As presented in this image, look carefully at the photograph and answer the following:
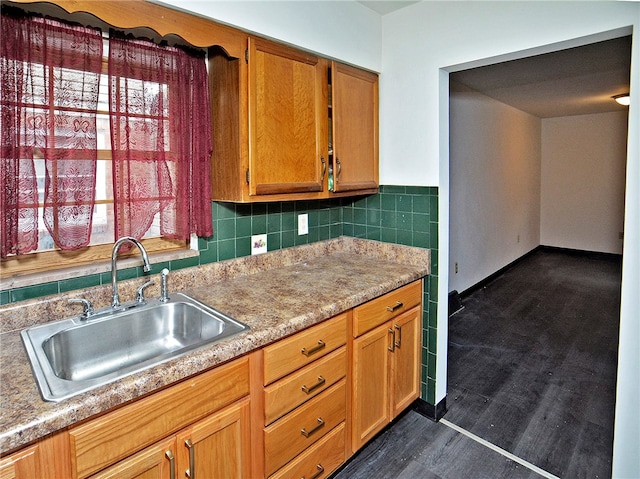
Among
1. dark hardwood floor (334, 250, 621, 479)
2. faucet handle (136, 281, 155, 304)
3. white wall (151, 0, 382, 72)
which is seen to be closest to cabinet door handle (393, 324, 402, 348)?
dark hardwood floor (334, 250, 621, 479)

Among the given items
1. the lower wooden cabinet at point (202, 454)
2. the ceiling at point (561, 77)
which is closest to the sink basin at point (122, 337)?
the lower wooden cabinet at point (202, 454)

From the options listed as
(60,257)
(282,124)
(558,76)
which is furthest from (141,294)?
(558,76)

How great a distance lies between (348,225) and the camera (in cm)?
264

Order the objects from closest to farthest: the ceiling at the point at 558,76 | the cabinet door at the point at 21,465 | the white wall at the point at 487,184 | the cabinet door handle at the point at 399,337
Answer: the cabinet door at the point at 21,465 → the cabinet door handle at the point at 399,337 → the ceiling at the point at 558,76 → the white wall at the point at 487,184

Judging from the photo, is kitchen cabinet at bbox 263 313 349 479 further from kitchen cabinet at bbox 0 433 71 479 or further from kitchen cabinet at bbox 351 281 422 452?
kitchen cabinet at bbox 0 433 71 479

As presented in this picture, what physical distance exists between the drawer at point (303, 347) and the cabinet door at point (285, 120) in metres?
0.66

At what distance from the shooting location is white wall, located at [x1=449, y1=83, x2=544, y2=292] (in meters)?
4.01

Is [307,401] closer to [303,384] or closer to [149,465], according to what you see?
[303,384]

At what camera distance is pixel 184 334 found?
1.64m

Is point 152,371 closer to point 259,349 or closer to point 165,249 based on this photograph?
point 259,349

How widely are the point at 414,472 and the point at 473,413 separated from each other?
65 cm

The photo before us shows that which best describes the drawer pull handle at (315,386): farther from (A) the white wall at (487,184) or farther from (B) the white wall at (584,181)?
(B) the white wall at (584,181)

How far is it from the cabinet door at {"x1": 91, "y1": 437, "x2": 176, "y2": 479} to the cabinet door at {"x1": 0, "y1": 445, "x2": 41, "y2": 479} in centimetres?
15

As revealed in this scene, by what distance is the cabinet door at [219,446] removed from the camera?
1229 millimetres
